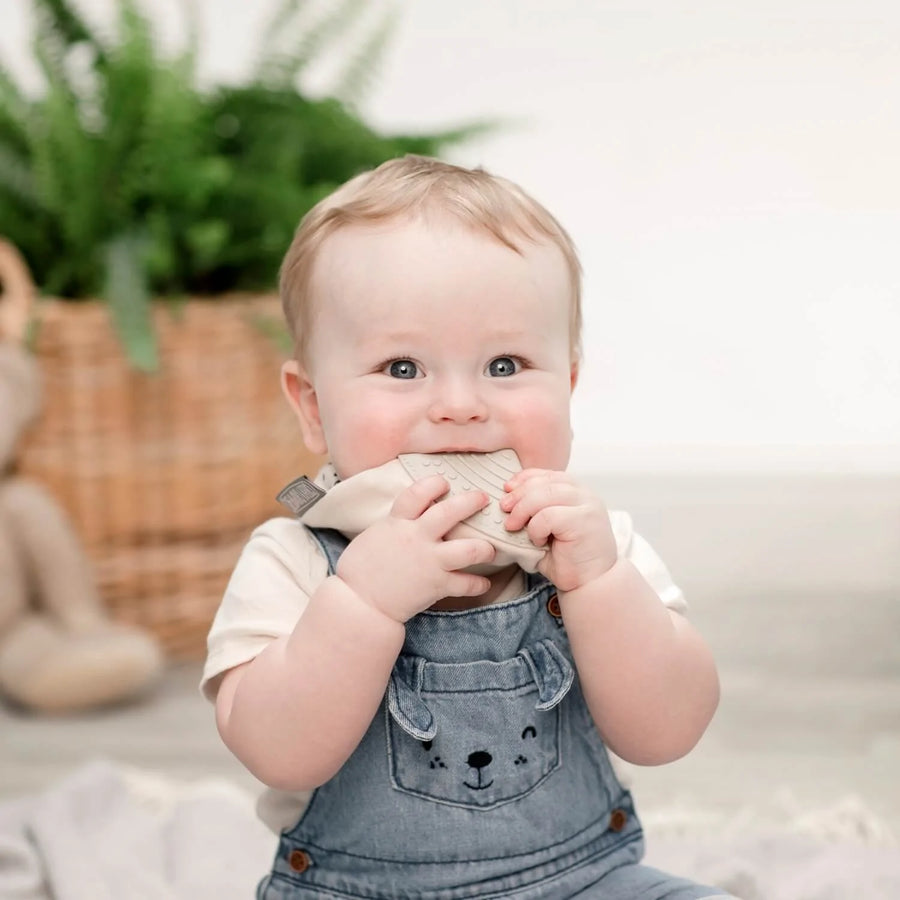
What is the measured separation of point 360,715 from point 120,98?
1.56m

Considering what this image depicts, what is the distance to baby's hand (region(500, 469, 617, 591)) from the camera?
0.95m

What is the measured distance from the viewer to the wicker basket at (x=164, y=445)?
217 centimetres

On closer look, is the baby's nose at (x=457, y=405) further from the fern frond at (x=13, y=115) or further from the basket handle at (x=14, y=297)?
the fern frond at (x=13, y=115)

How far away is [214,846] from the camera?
163 centimetres

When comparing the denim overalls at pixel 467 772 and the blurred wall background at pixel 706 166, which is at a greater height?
the blurred wall background at pixel 706 166

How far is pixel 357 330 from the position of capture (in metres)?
1.01

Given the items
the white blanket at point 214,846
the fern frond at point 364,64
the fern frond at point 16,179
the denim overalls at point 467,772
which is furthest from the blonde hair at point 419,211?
the fern frond at point 364,64

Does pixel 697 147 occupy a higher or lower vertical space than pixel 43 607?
higher

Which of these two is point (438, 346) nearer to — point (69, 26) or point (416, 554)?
point (416, 554)

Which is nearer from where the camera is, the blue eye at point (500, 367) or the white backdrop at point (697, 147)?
the blue eye at point (500, 367)

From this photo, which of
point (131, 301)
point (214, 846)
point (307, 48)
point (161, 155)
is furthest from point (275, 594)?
point (307, 48)

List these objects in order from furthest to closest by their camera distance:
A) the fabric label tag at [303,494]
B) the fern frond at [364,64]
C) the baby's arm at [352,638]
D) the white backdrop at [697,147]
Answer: the white backdrop at [697,147], the fern frond at [364,64], the fabric label tag at [303,494], the baby's arm at [352,638]

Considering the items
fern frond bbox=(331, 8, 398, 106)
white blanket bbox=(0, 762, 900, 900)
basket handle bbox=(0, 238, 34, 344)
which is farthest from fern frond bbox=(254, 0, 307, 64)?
white blanket bbox=(0, 762, 900, 900)

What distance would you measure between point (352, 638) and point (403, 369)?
21 cm
